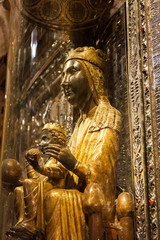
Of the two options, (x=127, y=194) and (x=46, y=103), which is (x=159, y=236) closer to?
(x=127, y=194)

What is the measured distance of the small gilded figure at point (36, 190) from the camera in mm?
1839

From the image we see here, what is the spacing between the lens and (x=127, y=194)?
1.97m

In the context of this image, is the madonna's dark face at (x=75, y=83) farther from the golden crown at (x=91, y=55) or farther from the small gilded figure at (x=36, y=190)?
the small gilded figure at (x=36, y=190)

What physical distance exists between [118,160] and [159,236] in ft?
1.47

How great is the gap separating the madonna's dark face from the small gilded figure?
395 millimetres

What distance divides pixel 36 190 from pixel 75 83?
28.7 inches

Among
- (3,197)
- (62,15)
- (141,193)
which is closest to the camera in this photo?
(141,193)

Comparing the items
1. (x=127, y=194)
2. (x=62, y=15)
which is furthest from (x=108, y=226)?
(x=62, y=15)

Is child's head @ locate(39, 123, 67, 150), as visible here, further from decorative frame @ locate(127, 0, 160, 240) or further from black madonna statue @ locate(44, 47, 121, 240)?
decorative frame @ locate(127, 0, 160, 240)

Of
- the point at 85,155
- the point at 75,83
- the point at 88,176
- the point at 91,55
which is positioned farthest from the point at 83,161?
the point at 91,55

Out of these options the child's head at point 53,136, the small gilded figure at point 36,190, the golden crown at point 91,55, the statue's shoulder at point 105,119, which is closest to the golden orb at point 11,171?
the small gilded figure at point 36,190

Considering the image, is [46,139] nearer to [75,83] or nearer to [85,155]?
[85,155]

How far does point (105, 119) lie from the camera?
2154 millimetres

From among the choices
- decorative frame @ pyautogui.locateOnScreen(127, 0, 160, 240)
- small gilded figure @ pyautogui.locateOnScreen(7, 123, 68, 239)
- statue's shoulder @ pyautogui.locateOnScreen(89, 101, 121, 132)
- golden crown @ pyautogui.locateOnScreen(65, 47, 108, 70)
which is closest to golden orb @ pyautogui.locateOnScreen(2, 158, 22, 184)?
small gilded figure @ pyautogui.locateOnScreen(7, 123, 68, 239)
